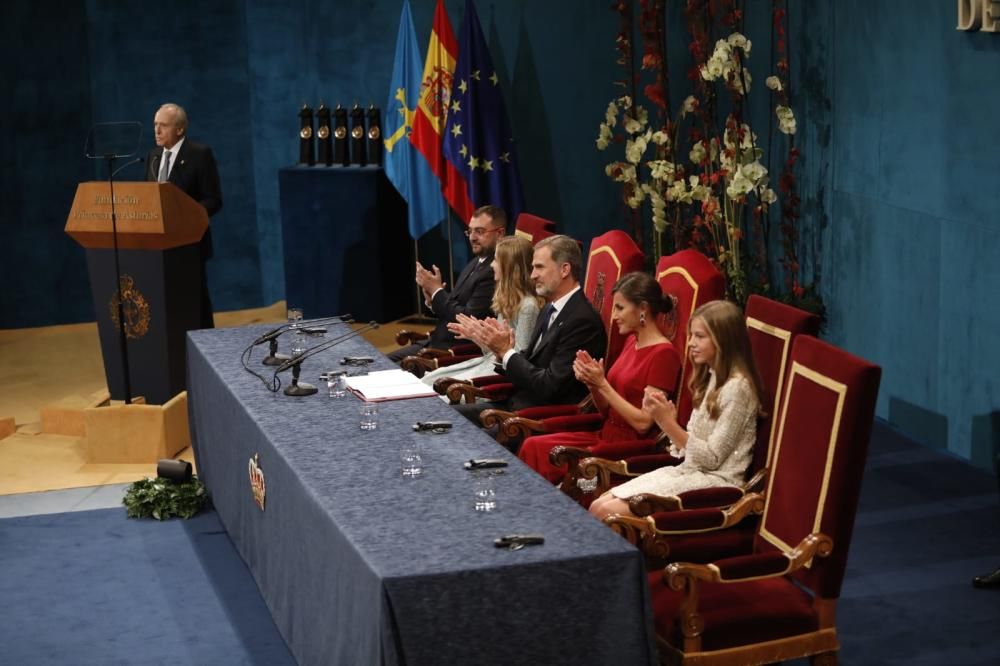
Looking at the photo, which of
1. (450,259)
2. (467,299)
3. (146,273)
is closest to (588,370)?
(467,299)

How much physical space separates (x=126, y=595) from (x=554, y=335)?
190cm

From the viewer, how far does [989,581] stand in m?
5.09

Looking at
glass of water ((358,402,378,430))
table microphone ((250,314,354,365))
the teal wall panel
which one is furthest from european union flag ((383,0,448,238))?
glass of water ((358,402,378,430))

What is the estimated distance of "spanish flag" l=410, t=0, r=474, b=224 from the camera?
940cm

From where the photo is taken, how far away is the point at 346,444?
15.1ft

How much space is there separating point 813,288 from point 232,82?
5.05m

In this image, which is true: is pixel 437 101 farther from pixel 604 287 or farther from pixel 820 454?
pixel 820 454

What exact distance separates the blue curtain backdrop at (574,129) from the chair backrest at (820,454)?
2536 mm

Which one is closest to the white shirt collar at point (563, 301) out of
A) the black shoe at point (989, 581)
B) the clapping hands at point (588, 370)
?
the clapping hands at point (588, 370)

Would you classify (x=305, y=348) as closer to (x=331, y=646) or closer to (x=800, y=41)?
(x=331, y=646)

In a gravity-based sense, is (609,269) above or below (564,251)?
below

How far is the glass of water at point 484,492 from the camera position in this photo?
3828 millimetres

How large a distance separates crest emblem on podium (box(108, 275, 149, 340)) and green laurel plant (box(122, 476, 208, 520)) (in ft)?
4.06

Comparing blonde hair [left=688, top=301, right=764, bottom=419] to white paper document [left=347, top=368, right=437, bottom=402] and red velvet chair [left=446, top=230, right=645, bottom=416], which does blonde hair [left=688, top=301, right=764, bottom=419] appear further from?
red velvet chair [left=446, top=230, right=645, bottom=416]
